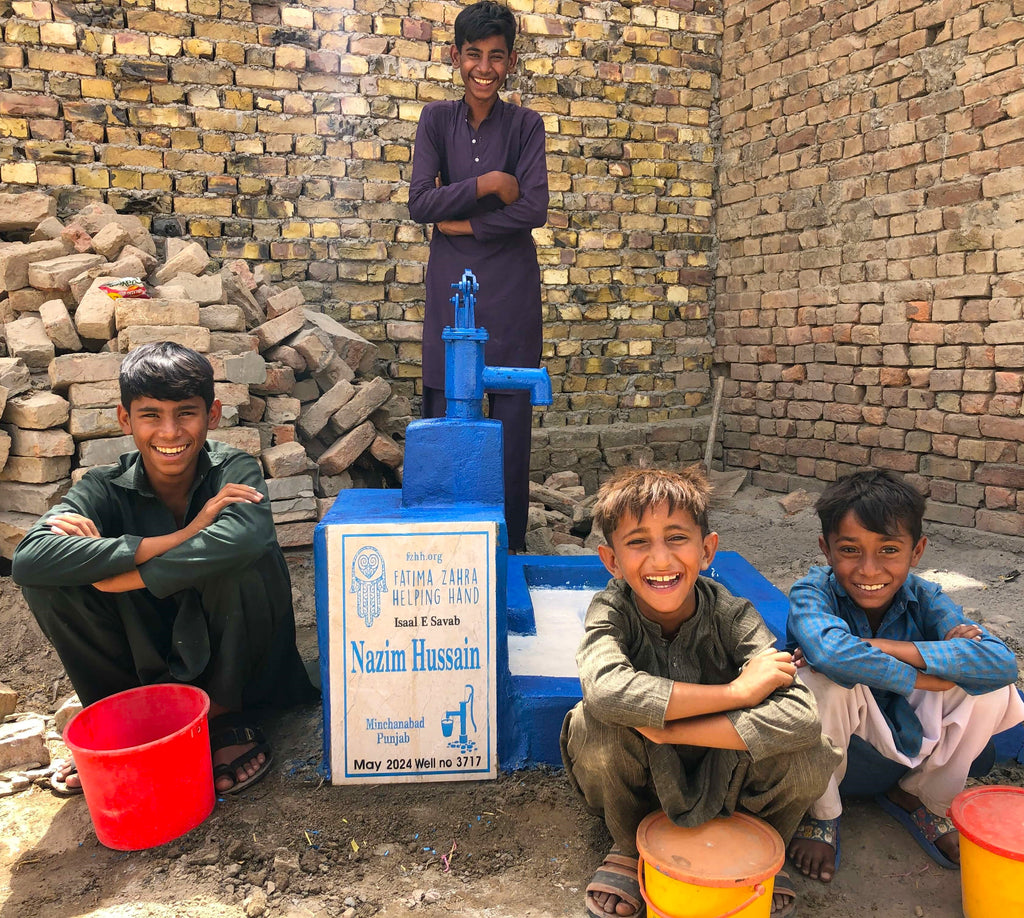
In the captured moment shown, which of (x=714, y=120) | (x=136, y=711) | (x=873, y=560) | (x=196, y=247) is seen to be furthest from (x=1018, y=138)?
(x=136, y=711)

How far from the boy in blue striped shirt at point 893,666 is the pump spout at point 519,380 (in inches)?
33.7

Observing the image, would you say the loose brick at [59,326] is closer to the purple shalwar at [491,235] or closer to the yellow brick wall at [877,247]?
the purple shalwar at [491,235]

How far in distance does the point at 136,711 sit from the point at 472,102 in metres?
2.61

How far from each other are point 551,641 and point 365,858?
0.92m

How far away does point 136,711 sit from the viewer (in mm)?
2035

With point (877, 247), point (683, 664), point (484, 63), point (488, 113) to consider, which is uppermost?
point (484, 63)

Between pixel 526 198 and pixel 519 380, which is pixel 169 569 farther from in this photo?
pixel 526 198

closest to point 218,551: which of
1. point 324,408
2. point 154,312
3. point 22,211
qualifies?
point 154,312

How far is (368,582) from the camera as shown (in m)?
2.02

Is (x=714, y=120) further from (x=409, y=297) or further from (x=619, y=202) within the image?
(x=409, y=297)

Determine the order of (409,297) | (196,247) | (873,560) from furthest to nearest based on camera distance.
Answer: (409,297)
(196,247)
(873,560)

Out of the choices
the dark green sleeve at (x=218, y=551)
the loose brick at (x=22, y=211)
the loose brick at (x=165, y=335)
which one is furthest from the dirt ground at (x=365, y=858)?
the loose brick at (x=22, y=211)

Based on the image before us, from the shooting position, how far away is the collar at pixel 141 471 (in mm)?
2186

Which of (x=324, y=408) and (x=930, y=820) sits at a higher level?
(x=324, y=408)
